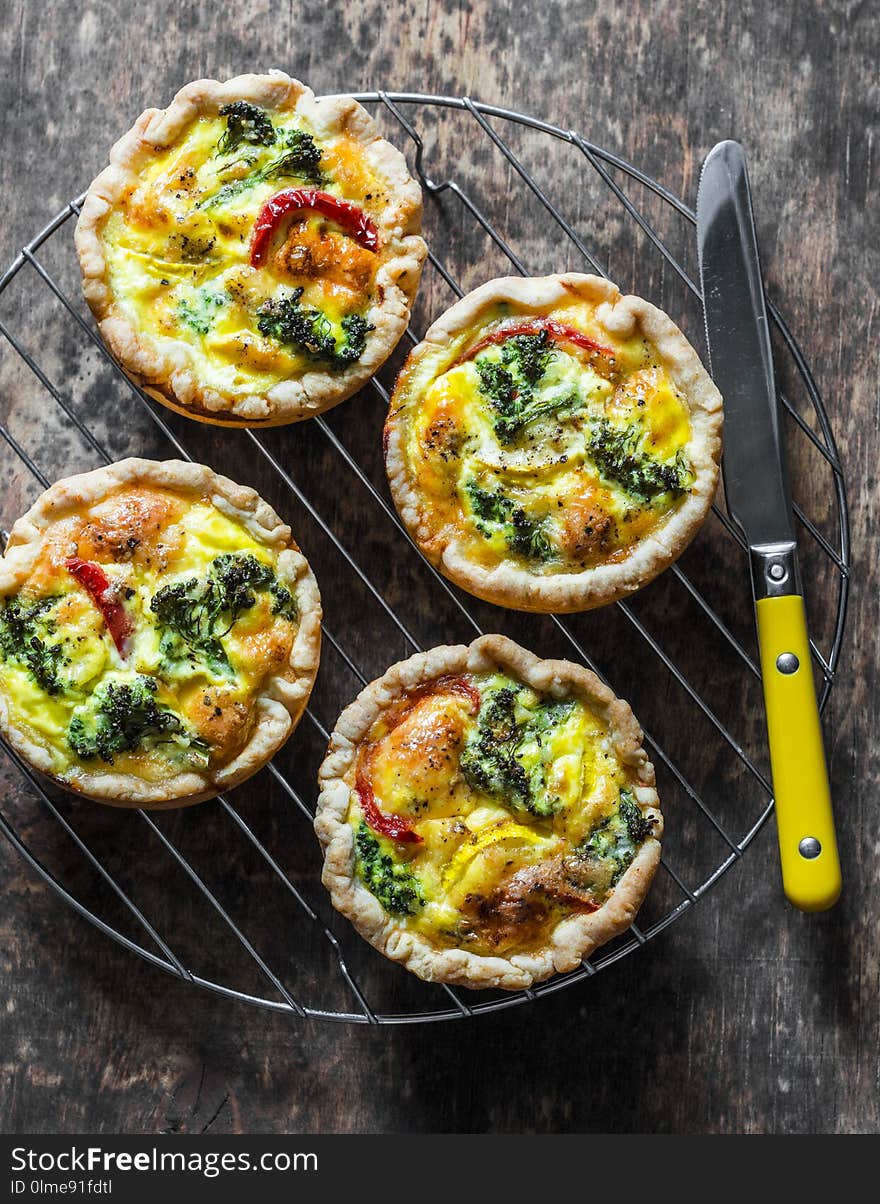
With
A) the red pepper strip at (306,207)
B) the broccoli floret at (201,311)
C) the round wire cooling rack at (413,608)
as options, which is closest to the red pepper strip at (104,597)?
the round wire cooling rack at (413,608)

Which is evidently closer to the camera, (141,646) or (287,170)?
(141,646)

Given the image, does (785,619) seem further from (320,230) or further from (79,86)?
(79,86)

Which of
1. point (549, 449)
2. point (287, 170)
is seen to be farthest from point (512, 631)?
point (287, 170)

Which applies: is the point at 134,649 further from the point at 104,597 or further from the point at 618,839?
the point at 618,839

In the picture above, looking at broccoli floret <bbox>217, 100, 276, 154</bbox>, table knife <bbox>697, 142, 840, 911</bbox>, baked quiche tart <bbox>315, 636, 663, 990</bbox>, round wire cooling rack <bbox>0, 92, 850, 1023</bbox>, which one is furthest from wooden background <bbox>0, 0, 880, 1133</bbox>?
broccoli floret <bbox>217, 100, 276, 154</bbox>

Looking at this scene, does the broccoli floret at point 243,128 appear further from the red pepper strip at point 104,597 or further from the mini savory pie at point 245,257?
the red pepper strip at point 104,597

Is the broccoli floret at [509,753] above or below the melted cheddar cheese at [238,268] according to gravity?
below

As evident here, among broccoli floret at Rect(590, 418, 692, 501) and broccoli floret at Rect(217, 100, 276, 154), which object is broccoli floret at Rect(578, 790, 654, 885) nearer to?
broccoli floret at Rect(590, 418, 692, 501)
